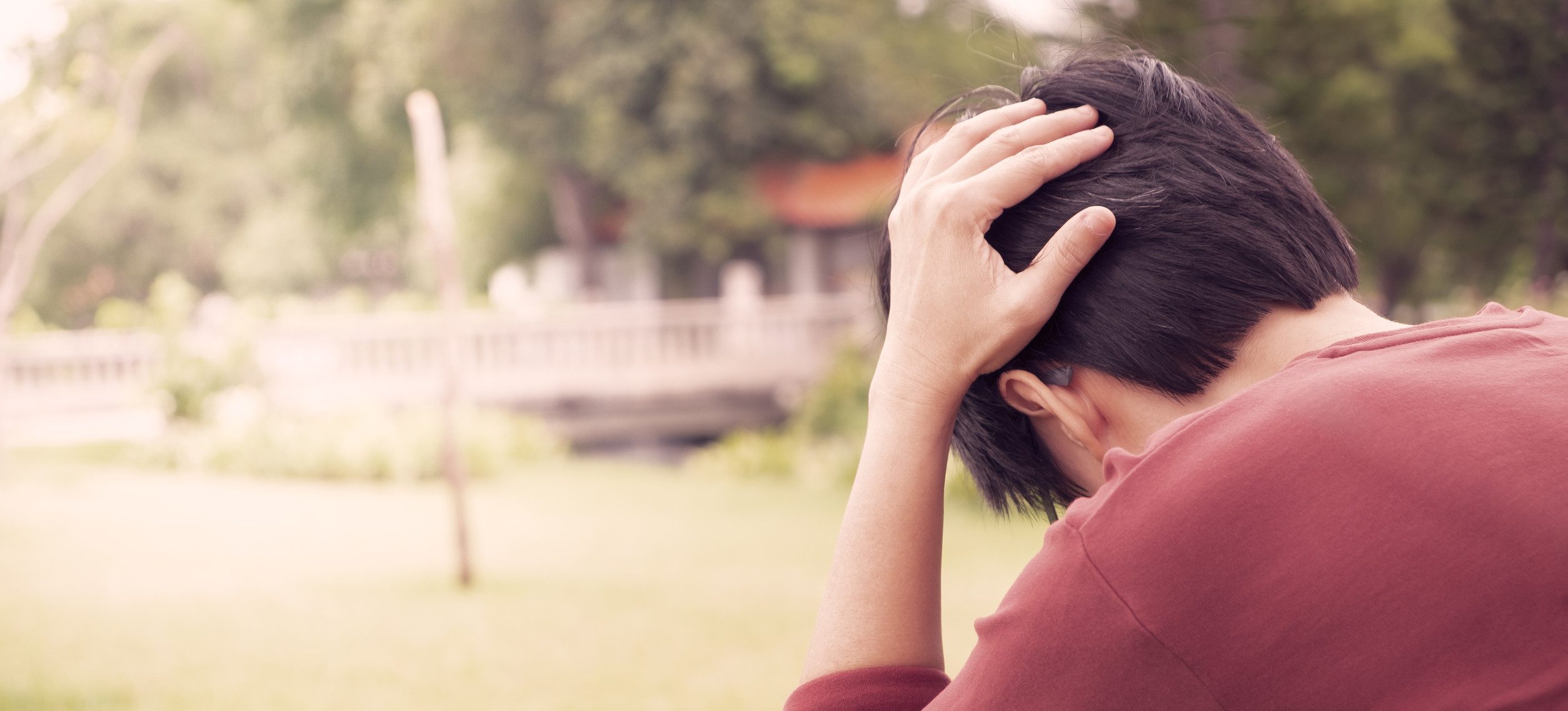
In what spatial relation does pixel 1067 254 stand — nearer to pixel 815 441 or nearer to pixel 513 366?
pixel 815 441

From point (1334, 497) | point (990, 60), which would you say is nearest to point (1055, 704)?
point (1334, 497)

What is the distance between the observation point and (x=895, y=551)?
922 millimetres

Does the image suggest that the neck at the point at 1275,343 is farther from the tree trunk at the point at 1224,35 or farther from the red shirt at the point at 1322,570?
the tree trunk at the point at 1224,35

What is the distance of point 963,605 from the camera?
17.8 ft

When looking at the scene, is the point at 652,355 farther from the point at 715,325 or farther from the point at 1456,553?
the point at 1456,553

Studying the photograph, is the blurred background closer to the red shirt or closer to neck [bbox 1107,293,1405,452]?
neck [bbox 1107,293,1405,452]

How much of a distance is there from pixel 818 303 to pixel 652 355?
203 centimetres

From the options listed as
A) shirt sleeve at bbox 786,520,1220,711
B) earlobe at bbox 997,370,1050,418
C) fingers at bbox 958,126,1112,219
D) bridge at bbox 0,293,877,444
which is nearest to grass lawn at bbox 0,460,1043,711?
earlobe at bbox 997,370,1050,418

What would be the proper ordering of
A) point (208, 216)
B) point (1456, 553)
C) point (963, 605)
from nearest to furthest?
point (1456, 553), point (963, 605), point (208, 216)

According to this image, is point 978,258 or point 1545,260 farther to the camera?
Result: point 1545,260

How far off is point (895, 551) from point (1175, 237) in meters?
0.32

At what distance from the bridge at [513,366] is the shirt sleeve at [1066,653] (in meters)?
10.5

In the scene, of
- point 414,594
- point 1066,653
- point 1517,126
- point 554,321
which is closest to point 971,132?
point 1066,653

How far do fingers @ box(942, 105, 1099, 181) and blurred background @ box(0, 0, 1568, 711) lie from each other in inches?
11.2
